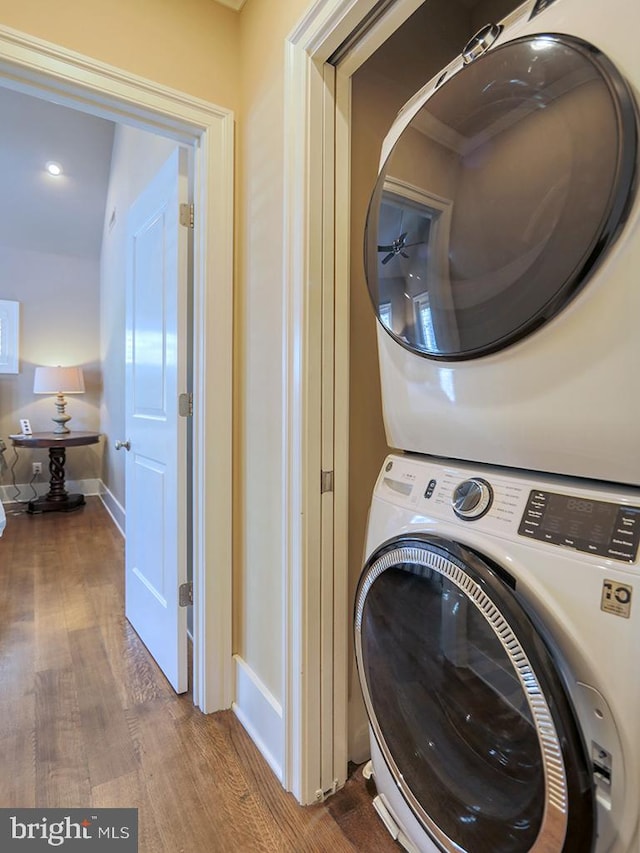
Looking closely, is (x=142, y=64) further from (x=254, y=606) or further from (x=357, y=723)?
(x=357, y=723)

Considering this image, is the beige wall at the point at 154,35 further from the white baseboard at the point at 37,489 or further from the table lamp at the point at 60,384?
the white baseboard at the point at 37,489

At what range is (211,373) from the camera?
150 centimetres

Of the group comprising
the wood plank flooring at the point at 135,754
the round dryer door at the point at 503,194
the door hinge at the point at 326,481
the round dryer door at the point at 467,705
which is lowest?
the wood plank flooring at the point at 135,754

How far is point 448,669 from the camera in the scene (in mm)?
803

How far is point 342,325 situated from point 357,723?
3.88ft

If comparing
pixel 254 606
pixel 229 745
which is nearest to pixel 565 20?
pixel 254 606

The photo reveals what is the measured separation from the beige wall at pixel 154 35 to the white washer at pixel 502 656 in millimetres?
1451

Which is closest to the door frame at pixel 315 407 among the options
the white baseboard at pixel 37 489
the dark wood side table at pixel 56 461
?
the dark wood side table at pixel 56 461

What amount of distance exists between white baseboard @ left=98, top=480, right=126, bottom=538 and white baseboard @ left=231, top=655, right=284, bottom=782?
87.2 inches

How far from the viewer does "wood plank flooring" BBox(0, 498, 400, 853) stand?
1.10 metres

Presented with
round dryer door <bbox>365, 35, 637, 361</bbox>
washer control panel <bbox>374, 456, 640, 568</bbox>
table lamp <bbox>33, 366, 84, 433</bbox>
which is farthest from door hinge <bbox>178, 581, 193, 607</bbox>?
table lamp <bbox>33, 366, 84, 433</bbox>

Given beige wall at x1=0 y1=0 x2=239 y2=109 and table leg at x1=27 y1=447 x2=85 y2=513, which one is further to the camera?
table leg at x1=27 y1=447 x2=85 y2=513

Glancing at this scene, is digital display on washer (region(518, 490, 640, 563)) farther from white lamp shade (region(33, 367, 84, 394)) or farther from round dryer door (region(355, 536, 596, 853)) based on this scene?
A: white lamp shade (region(33, 367, 84, 394))

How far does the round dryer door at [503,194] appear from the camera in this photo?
573 millimetres
